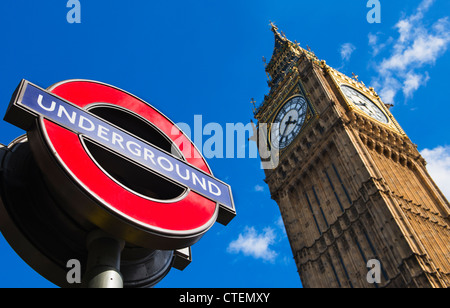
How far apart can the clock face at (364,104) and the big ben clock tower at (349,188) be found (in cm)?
15

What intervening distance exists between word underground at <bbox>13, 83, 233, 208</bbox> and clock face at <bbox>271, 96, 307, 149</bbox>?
133ft

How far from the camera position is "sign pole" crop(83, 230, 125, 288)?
4.90 m

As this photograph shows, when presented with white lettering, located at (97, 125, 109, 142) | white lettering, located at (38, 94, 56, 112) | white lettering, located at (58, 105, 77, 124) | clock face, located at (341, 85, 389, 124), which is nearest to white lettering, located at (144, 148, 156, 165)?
white lettering, located at (97, 125, 109, 142)

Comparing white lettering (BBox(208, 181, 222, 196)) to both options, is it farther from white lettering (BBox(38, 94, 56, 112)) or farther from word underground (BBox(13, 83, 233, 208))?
white lettering (BBox(38, 94, 56, 112))

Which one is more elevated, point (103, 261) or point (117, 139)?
point (117, 139)

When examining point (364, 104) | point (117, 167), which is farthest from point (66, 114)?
point (364, 104)

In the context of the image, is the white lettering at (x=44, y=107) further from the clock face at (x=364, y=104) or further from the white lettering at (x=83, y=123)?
the clock face at (x=364, y=104)

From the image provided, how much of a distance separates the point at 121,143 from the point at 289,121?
143 ft

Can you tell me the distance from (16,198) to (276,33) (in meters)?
65.7

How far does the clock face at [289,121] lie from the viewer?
155 ft

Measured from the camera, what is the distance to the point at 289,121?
1928 inches

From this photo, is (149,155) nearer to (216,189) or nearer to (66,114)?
(216,189)

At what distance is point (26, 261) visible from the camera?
18.8 feet
